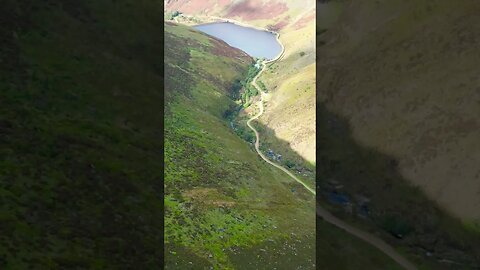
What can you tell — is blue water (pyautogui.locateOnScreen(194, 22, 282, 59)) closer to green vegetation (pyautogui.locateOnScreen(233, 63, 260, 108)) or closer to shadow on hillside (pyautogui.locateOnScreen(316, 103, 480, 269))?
green vegetation (pyautogui.locateOnScreen(233, 63, 260, 108))

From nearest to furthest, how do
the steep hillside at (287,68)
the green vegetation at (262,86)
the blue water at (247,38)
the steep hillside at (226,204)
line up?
the steep hillside at (226,204)
the steep hillside at (287,68)
the green vegetation at (262,86)
the blue water at (247,38)

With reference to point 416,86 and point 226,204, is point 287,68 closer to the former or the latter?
point 226,204

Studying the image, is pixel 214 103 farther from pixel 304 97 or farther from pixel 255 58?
pixel 255 58

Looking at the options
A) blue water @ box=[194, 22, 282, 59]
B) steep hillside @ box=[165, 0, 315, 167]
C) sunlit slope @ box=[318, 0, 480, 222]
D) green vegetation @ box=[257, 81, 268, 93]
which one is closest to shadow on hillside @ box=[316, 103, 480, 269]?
sunlit slope @ box=[318, 0, 480, 222]
